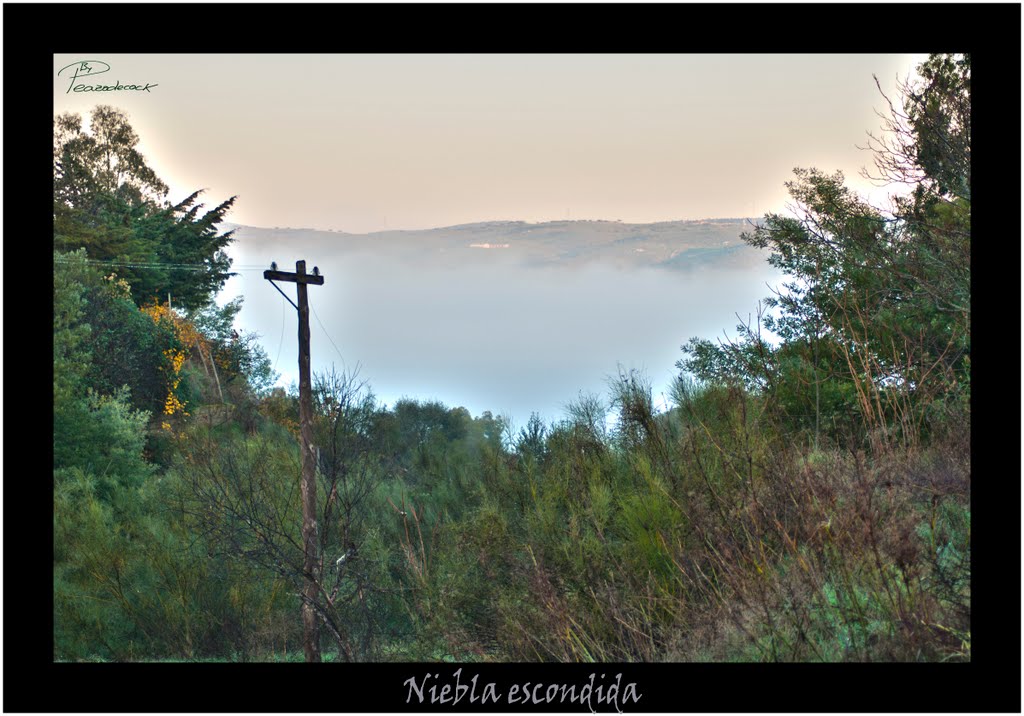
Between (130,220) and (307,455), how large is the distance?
58.0 ft

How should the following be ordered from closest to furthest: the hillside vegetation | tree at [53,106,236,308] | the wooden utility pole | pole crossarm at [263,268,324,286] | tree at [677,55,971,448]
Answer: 1. the hillside vegetation
2. tree at [677,55,971,448]
3. the wooden utility pole
4. pole crossarm at [263,268,324,286]
5. tree at [53,106,236,308]

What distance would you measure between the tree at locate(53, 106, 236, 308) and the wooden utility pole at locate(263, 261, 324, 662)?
Answer: 472 inches

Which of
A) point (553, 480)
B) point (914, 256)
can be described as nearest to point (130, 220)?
point (553, 480)

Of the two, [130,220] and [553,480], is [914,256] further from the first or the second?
[130,220]

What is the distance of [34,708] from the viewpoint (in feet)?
13.3

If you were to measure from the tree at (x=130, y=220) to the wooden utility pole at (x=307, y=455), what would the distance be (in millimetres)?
11994

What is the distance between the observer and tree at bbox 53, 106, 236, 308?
76.4ft

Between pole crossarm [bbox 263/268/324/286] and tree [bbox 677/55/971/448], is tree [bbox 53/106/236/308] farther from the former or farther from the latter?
tree [bbox 677/55/971/448]

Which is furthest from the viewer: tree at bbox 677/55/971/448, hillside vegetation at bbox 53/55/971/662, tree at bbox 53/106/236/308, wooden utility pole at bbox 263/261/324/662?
tree at bbox 53/106/236/308

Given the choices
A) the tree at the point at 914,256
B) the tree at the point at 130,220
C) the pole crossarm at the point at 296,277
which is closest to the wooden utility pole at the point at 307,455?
the pole crossarm at the point at 296,277

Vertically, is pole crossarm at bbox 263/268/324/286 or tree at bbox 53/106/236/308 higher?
A: tree at bbox 53/106/236/308

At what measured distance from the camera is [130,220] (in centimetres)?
2627

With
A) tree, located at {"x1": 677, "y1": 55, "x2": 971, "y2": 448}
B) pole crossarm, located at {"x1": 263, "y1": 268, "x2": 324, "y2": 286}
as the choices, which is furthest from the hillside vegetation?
pole crossarm, located at {"x1": 263, "y1": 268, "x2": 324, "y2": 286}

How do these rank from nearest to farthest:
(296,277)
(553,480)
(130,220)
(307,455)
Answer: (553,480) → (307,455) → (296,277) → (130,220)
